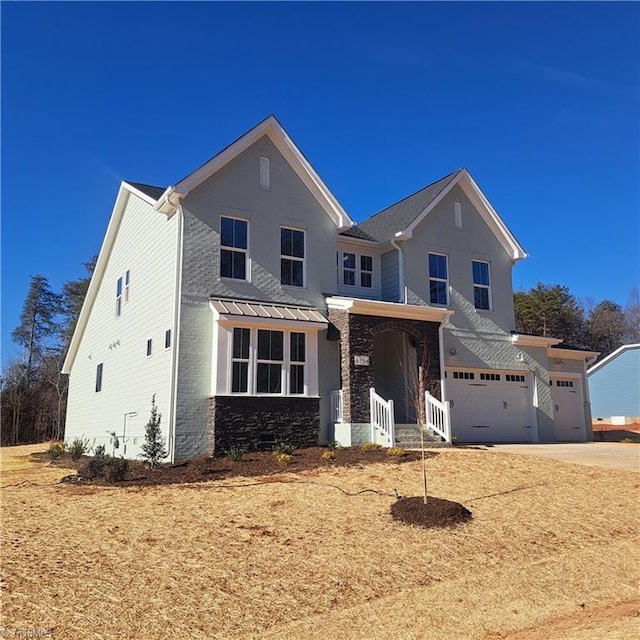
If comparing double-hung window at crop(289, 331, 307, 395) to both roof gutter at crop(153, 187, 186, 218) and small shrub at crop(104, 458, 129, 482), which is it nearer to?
roof gutter at crop(153, 187, 186, 218)

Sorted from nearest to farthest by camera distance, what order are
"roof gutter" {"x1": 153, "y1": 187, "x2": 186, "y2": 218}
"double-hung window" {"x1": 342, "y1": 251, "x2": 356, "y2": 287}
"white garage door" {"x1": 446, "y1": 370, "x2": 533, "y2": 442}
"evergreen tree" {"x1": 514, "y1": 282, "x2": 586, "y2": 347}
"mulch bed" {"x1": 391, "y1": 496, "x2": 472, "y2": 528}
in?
1. "mulch bed" {"x1": 391, "y1": 496, "x2": 472, "y2": 528}
2. "roof gutter" {"x1": 153, "y1": 187, "x2": 186, "y2": 218}
3. "white garage door" {"x1": 446, "y1": 370, "x2": 533, "y2": 442}
4. "double-hung window" {"x1": 342, "y1": 251, "x2": 356, "y2": 287}
5. "evergreen tree" {"x1": 514, "y1": 282, "x2": 586, "y2": 347}

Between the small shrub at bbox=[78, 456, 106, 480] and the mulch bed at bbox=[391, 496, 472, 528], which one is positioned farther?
the small shrub at bbox=[78, 456, 106, 480]

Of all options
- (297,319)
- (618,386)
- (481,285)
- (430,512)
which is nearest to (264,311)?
(297,319)

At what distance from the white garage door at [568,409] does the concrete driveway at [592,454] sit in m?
3.03

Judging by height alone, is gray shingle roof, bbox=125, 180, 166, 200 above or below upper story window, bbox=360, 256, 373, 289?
above

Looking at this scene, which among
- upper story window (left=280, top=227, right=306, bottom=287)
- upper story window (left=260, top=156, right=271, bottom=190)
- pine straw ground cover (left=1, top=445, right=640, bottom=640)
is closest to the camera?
pine straw ground cover (left=1, top=445, right=640, bottom=640)

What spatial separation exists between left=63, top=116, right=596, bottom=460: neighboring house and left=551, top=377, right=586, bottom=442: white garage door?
0.07 meters

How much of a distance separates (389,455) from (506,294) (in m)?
10.5

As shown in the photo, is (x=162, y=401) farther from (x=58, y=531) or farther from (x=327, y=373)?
(x=58, y=531)

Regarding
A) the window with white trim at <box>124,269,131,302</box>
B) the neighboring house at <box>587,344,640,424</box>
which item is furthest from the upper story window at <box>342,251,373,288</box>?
the neighboring house at <box>587,344,640,424</box>

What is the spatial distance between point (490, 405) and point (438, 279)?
15.2ft

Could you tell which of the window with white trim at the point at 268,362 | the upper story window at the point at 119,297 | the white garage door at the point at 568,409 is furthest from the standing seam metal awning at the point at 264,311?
the white garage door at the point at 568,409

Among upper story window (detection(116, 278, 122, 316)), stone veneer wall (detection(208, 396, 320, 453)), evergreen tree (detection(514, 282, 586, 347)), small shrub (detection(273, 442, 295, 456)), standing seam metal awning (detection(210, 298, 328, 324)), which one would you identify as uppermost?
evergreen tree (detection(514, 282, 586, 347))

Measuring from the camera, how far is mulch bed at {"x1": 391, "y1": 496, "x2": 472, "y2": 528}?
8.67 metres
